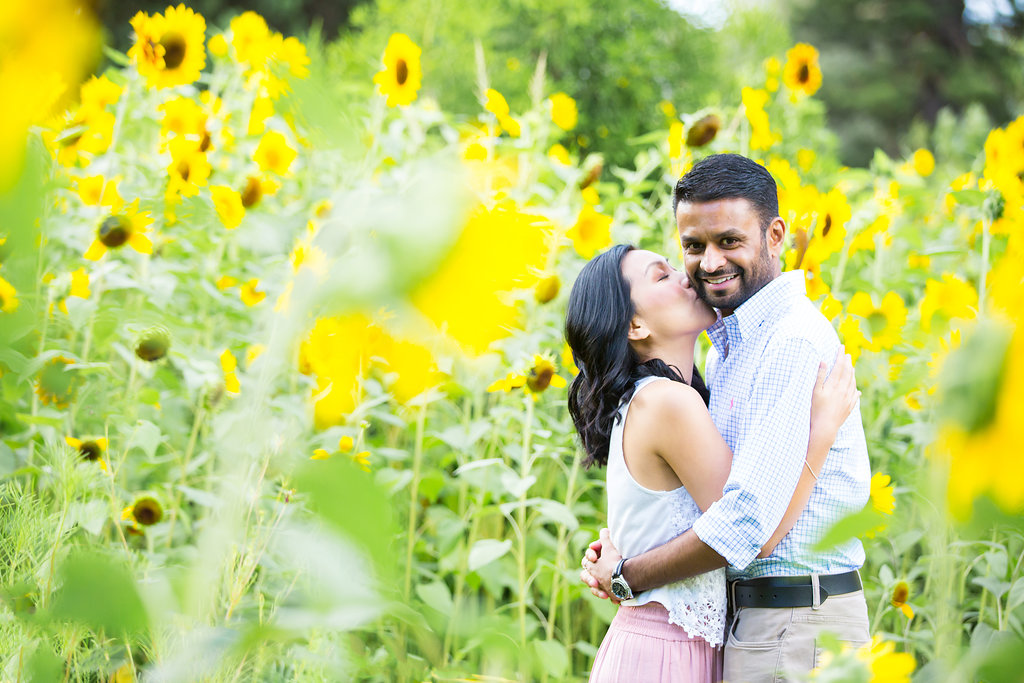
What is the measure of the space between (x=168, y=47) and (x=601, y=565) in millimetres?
1433

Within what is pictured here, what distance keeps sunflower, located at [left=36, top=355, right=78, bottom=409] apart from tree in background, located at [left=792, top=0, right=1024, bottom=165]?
14444 millimetres

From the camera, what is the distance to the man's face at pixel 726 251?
138 centimetres

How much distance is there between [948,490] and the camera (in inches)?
11.0

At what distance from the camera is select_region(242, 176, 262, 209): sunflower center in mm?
1832

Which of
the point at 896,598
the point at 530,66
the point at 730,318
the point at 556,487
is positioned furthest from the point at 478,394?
the point at 530,66

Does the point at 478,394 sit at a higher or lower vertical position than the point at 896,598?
higher

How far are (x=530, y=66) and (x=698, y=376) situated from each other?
297 centimetres

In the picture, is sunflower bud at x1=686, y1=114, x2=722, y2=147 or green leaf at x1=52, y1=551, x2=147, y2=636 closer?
green leaf at x1=52, y1=551, x2=147, y2=636

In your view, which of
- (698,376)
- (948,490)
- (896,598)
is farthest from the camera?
(896,598)

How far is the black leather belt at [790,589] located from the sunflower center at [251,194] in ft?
4.22

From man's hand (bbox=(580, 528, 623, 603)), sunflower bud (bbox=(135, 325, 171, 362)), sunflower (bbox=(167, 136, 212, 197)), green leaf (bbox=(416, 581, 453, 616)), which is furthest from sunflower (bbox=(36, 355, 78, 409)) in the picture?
man's hand (bbox=(580, 528, 623, 603))

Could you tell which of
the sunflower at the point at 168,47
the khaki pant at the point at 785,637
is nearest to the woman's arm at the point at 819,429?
the khaki pant at the point at 785,637

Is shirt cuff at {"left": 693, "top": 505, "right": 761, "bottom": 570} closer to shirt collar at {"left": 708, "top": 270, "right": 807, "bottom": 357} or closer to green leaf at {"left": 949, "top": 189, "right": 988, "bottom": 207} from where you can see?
shirt collar at {"left": 708, "top": 270, "right": 807, "bottom": 357}

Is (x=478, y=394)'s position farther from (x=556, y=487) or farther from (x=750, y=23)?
(x=750, y=23)
